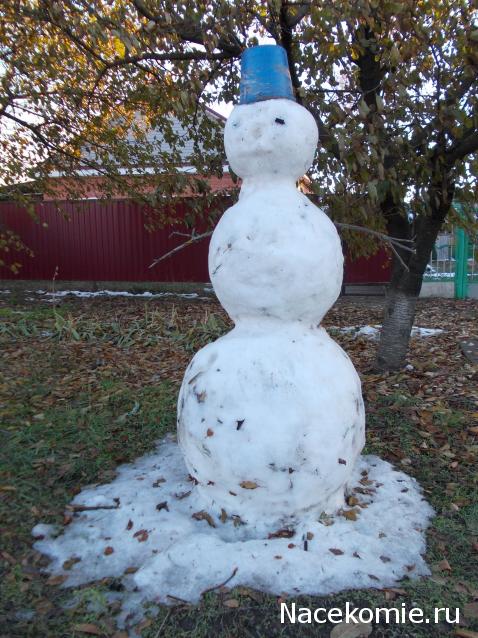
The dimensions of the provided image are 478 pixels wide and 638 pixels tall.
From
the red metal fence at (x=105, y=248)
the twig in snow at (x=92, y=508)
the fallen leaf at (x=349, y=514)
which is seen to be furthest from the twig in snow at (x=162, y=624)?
the red metal fence at (x=105, y=248)

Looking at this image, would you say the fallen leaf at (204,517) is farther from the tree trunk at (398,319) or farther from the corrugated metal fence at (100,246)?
the corrugated metal fence at (100,246)

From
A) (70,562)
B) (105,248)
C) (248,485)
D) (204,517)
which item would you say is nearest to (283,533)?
(248,485)

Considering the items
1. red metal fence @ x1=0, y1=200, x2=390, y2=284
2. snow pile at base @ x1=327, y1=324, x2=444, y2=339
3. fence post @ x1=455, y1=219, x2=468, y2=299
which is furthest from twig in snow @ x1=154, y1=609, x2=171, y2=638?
fence post @ x1=455, y1=219, x2=468, y2=299

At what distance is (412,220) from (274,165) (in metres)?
3.12

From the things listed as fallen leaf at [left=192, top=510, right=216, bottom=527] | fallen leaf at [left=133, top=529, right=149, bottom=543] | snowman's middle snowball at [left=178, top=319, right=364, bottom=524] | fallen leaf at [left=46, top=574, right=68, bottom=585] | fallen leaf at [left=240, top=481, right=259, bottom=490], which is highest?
snowman's middle snowball at [left=178, top=319, right=364, bottom=524]

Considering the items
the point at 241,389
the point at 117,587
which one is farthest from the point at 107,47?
the point at 117,587

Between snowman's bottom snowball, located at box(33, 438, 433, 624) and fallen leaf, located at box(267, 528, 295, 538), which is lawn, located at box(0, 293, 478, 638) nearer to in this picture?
snowman's bottom snowball, located at box(33, 438, 433, 624)

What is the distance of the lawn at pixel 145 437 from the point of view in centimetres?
209

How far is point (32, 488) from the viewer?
314cm

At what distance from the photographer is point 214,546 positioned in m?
2.39

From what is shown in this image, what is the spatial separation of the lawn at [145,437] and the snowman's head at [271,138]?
198 centimetres

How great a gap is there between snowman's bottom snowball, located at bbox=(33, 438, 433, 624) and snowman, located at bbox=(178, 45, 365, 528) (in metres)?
0.15

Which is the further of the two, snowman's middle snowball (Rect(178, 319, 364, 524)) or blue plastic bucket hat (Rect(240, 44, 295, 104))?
blue plastic bucket hat (Rect(240, 44, 295, 104))

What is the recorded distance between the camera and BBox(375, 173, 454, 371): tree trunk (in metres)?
4.57
